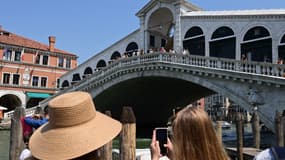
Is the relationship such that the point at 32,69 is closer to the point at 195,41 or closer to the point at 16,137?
the point at 195,41

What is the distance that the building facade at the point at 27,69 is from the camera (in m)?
18.1

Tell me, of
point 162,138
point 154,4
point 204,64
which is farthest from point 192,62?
point 162,138

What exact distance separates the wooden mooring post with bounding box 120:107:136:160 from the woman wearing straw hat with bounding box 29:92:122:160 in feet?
8.69

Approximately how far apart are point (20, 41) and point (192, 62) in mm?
12871

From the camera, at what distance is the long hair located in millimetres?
1049

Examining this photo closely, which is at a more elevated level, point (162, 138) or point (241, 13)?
point (241, 13)

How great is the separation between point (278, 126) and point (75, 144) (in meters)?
5.46

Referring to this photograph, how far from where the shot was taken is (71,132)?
1.08m

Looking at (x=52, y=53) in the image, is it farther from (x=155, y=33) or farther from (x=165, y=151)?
(x=165, y=151)

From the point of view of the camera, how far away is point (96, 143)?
1.08 metres

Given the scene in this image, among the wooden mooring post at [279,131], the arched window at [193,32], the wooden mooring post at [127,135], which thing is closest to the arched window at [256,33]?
the arched window at [193,32]

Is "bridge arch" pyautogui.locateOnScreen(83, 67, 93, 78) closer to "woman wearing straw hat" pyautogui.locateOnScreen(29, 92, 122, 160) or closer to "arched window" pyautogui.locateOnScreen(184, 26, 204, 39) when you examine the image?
"arched window" pyautogui.locateOnScreen(184, 26, 204, 39)

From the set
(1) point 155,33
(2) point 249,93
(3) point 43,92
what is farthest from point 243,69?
(3) point 43,92

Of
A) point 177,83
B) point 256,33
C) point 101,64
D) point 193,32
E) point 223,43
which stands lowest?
point 177,83
